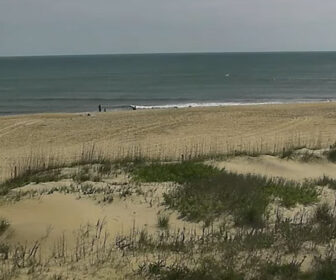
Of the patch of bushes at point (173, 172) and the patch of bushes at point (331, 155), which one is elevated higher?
the patch of bushes at point (173, 172)

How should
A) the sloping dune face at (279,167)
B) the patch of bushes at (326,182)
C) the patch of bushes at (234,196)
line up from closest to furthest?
the patch of bushes at (234,196), the patch of bushes at (326,182), the sloping dune face at (279,167)

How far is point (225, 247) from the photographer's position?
18.9 feet

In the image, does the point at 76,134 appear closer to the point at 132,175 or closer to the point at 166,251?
the point at 132,175

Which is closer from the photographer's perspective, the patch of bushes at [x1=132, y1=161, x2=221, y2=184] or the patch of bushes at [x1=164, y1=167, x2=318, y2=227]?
the patch of bushes at [x1=164, y1=167, x2=318, y2=227]

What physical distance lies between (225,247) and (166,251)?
2.04 feet

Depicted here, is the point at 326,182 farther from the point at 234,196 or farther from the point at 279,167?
the point at 234,196

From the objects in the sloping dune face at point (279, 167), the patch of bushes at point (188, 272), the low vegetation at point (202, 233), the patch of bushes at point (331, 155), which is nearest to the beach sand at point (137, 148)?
the sloping dune face at point (279, 167)

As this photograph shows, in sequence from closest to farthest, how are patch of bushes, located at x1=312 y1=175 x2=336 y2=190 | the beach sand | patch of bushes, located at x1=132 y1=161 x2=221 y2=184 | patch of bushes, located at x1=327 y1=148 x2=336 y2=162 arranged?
the beach sand, patch of bushes, located at x1=132 y1=161 x2=221 y2=184, patch of bushes, located at x1=312 y1=175 x2=336 y2=190, patch of bushes, located at x1=327 y1=148 x2=336 y2=162

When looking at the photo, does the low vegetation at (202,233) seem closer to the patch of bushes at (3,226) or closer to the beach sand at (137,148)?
the patch of bushes at (3,226)

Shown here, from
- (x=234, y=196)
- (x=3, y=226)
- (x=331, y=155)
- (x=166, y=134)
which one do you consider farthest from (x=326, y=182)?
(x=166, y=134)

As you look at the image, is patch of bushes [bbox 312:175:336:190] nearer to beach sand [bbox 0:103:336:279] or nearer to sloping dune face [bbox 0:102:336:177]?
beach sand [bbox 0:103:336:279]

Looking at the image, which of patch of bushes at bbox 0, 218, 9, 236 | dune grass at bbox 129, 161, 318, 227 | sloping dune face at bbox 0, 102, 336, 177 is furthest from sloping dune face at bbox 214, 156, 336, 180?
patch of bushes at bbox 0, 218, 9, 236

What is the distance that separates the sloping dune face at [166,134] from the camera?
17031mm

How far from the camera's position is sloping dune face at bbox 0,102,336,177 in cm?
1703
